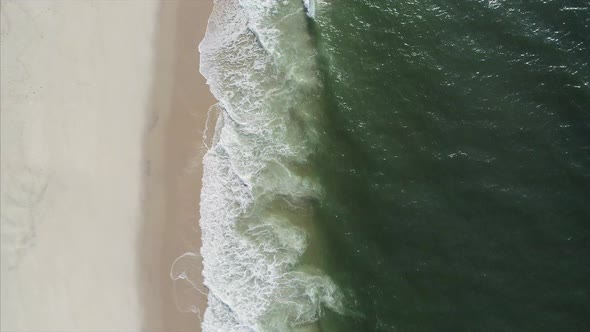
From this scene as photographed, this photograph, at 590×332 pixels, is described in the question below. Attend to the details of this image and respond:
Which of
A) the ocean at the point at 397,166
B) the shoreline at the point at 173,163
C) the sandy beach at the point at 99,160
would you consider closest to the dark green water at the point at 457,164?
the ocean at the point at 397,166

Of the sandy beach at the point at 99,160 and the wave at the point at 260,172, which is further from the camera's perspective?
the sandy beach at the point at 99,160

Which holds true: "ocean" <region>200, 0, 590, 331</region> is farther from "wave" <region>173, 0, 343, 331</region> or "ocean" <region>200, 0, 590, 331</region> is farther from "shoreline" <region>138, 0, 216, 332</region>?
"shoreline" <region>138, 0, 216, 332</region>

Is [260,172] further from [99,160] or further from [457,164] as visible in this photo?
[457,164]

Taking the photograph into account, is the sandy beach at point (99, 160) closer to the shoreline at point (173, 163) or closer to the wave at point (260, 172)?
the shoreline at point (173, 163)

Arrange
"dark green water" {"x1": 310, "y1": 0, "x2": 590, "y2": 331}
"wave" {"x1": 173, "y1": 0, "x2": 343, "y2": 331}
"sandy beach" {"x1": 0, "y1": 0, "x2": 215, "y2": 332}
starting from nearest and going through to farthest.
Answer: "dark green water" {"x1": 310, "y1": 0, "x2": 590, "y2": 331} → "wave" {"x1": 173, "y1": 0, "x2": 343, "y2": 331} → "sandy beach" {"x1": 0, "y1": 0, "x2": 215, "y2": 332}

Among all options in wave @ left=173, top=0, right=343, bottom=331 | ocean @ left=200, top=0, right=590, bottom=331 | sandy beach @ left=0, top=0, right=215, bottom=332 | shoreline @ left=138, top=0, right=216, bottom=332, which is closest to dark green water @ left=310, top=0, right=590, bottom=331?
ocean @ left=200, top=0, right=590, bottom=331

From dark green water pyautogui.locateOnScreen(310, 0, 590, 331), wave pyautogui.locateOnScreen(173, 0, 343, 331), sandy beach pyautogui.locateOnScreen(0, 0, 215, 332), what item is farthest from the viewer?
sandy beach pyautogui.locateOnScreen(0, 0, 215, 332)

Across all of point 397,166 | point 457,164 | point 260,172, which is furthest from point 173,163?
point 457,164
